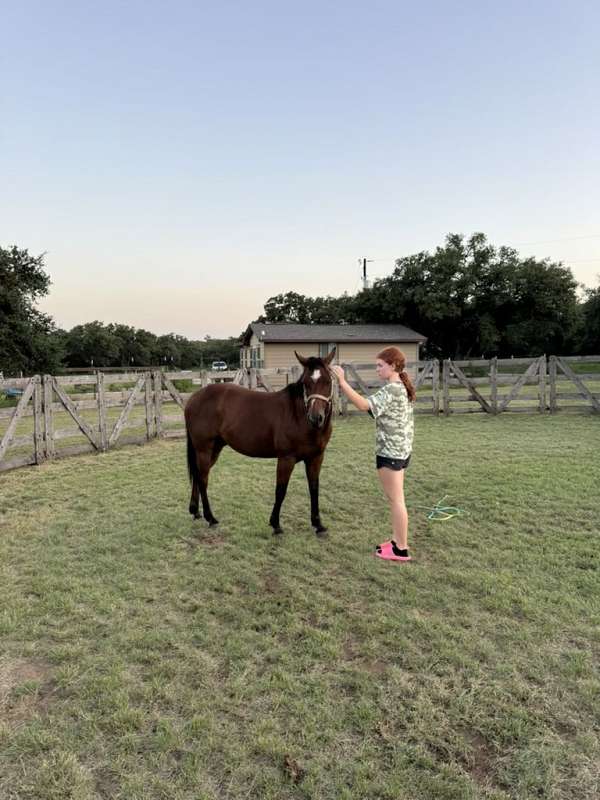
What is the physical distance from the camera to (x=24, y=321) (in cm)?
2083

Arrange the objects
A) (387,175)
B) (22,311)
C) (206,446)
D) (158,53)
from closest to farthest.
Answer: (206,446), (158,53), (387,175), (22,311)

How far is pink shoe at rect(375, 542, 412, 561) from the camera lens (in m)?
3.77

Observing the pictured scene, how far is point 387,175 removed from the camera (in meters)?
16.4

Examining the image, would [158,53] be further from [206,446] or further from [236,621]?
[236,621]

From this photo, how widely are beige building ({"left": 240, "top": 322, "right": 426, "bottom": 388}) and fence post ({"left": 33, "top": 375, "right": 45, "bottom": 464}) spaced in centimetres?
1901

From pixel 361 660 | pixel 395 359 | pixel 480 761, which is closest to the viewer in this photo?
pixel 480 761

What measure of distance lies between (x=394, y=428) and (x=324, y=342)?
24.5m

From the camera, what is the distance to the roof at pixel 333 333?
1085 inches

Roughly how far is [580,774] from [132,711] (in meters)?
1.95

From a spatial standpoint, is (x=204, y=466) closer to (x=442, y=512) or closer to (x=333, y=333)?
(x=442, y=512)

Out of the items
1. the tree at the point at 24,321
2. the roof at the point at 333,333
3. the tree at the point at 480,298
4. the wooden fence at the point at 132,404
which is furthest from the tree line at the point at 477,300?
the tree at the point at 24,321

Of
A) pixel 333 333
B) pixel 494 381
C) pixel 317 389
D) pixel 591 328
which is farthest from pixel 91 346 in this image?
pixel 317 389

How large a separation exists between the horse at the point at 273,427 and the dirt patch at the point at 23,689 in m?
2.38

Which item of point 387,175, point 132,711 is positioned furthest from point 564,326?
point 132,711
